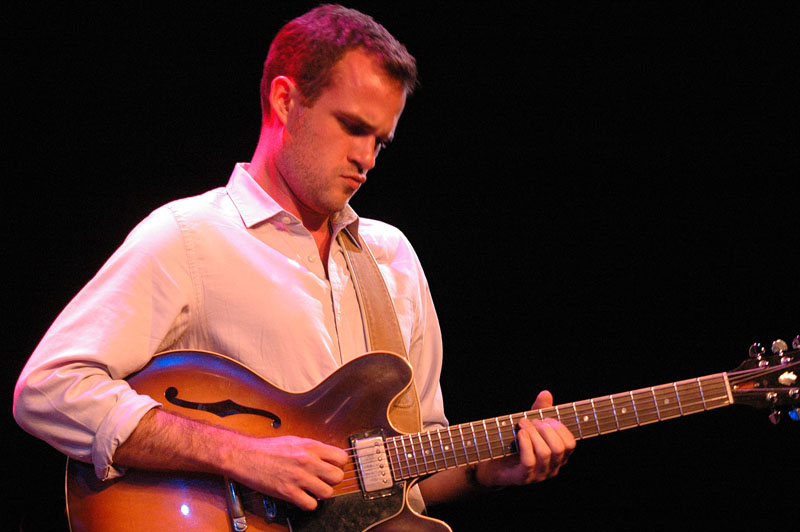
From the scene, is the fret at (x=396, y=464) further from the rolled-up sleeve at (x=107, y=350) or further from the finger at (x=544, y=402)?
the rolled-up sleeve at (x=107, y=350)

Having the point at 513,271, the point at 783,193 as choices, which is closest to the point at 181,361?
the point at 513,271

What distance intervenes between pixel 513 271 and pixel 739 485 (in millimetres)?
1532

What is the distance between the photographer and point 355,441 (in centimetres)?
194

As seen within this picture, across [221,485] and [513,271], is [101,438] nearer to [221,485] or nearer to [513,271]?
[221,485]

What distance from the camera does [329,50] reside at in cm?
232

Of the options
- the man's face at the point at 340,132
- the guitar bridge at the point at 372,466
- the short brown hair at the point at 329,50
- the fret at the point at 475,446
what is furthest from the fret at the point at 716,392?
the short brown hair at the point at 329,50

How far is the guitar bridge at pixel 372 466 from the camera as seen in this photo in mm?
1914

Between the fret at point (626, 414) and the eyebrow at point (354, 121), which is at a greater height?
the eyebrow at point (354, 121)

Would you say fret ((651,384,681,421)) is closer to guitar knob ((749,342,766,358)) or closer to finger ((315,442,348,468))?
guitar knob ((749,342,766,358))

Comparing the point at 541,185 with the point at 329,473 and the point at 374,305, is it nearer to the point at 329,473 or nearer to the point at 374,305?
the point at 374,305

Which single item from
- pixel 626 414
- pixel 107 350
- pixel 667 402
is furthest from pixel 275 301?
pixel 667 402

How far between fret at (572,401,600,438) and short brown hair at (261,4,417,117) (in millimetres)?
1329

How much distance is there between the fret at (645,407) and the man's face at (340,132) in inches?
48.6

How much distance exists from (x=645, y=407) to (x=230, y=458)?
1323mm
